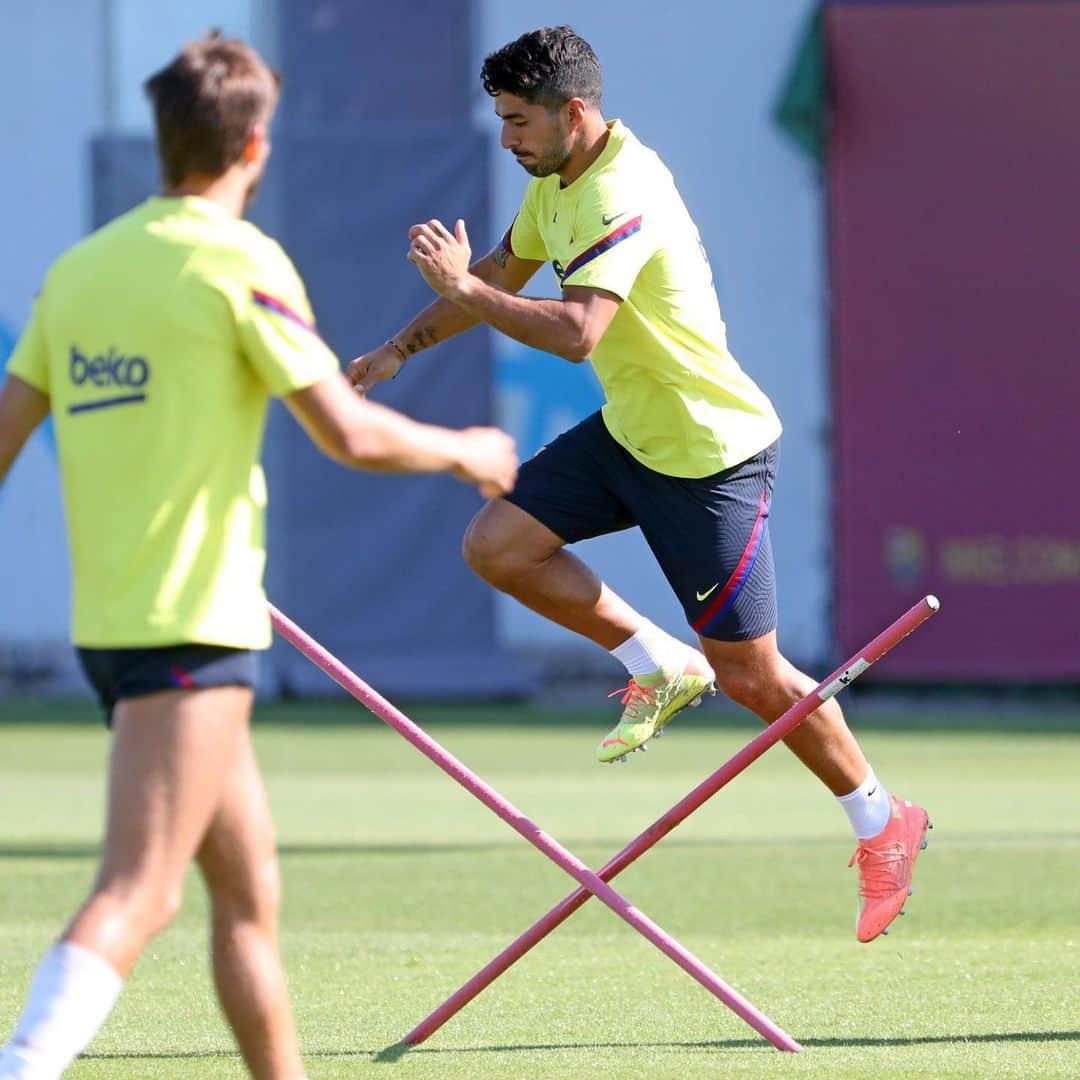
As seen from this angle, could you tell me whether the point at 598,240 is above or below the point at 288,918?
above

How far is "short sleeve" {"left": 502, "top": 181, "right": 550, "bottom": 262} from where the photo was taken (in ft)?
19.4

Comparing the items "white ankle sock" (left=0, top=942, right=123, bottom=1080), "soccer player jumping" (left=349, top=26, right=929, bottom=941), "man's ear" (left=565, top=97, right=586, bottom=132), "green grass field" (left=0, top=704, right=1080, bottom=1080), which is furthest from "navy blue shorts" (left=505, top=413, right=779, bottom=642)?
"white ankle sock" (left=0, top=942, right=123, bottom=1080)

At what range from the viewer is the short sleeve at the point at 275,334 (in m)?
3.63

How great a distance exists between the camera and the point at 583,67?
5449 millimetres

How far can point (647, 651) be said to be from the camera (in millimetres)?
6035

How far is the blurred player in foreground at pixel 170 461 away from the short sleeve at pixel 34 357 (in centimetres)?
2

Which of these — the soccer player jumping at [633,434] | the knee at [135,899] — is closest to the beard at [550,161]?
the soccer player jumping at [633,434]

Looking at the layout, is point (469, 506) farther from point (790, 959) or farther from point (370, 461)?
point (370, 461)

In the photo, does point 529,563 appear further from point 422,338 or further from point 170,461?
point 170,461

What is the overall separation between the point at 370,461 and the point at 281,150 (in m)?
13.0

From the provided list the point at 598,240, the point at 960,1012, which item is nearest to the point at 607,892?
the point at 960,1012

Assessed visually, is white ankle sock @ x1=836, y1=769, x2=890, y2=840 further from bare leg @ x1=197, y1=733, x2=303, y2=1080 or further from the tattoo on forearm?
bare leg @ x1=197, y1=733, x2=303, y2=1080

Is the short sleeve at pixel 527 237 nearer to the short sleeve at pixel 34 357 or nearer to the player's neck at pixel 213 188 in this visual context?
the player's neck at pixel 213 188

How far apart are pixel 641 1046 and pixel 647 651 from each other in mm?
1115
